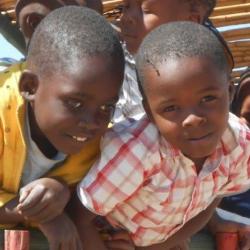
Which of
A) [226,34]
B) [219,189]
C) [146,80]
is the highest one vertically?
[146,80]

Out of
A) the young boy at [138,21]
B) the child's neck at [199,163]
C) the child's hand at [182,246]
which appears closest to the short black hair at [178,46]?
the child's neck at [199,163]

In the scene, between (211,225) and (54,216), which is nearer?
(54,216)

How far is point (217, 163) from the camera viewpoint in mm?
1812

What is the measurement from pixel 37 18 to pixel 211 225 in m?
0.74

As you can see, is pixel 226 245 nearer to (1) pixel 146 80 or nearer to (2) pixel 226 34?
(1) pixel 146 80

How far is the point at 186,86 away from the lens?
1643mm

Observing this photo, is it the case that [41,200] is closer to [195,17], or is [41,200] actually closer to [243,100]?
[195,17]

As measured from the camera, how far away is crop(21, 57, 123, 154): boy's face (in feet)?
5.31

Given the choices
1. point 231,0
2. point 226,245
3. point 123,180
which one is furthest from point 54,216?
point 231,0

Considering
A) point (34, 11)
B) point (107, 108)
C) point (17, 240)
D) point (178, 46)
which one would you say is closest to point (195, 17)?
A: point (34, 11)

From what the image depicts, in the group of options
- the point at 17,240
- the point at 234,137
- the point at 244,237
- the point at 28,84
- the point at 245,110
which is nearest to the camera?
the point at 17,240

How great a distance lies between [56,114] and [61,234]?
254mm

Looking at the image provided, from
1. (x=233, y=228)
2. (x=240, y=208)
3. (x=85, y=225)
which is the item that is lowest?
(x=240, y=208)

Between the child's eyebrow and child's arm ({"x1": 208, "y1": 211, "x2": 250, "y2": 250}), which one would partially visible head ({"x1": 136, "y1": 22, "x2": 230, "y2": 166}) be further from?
child's arm ({"x1": 208, "y1": 211, "x2": 250, "y2": 250})
